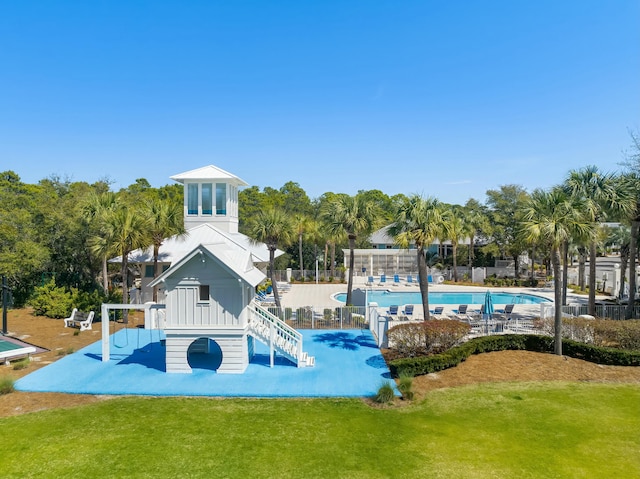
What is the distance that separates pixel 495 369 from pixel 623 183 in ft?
41.1

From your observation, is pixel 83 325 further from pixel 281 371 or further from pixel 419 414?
pixel 419 414

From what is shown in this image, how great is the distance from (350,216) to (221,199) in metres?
8.43

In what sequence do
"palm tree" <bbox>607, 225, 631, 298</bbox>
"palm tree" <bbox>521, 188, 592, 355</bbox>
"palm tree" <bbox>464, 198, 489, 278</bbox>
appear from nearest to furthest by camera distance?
"palm tree" <bbox>521, 188, 592, 355</bbox> < "palm tree" <bbox>607, 225, 631, 298</bbox> < "palm tree" <bbox>464, 198, 489, 278</bbox>

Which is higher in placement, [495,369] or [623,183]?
[623,183]

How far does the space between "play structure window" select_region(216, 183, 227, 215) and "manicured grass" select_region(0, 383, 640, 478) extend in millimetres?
14784


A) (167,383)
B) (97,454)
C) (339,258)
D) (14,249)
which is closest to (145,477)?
(97,454)

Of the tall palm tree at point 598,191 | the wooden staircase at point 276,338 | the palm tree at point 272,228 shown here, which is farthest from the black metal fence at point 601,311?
the palm tree at point 272,228

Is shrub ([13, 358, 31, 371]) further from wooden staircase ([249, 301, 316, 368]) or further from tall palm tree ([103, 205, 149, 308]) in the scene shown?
wooden staircase ([249, 301, 316, 368])

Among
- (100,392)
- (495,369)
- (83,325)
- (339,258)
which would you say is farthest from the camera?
(339,258)

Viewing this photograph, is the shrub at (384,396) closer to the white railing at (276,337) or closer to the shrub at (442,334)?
the shrub at (442,334)

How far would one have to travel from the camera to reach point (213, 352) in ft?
61.5

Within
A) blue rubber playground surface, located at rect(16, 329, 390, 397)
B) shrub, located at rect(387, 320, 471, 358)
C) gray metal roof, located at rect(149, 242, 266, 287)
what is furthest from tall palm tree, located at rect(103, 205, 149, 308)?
shrub, located at rect(387, 320, 471, 358)

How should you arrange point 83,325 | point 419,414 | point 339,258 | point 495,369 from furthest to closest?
point 339,258 < point 83,325 < point 495,369 < point 419,414

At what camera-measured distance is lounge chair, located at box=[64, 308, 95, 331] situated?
2228cm
